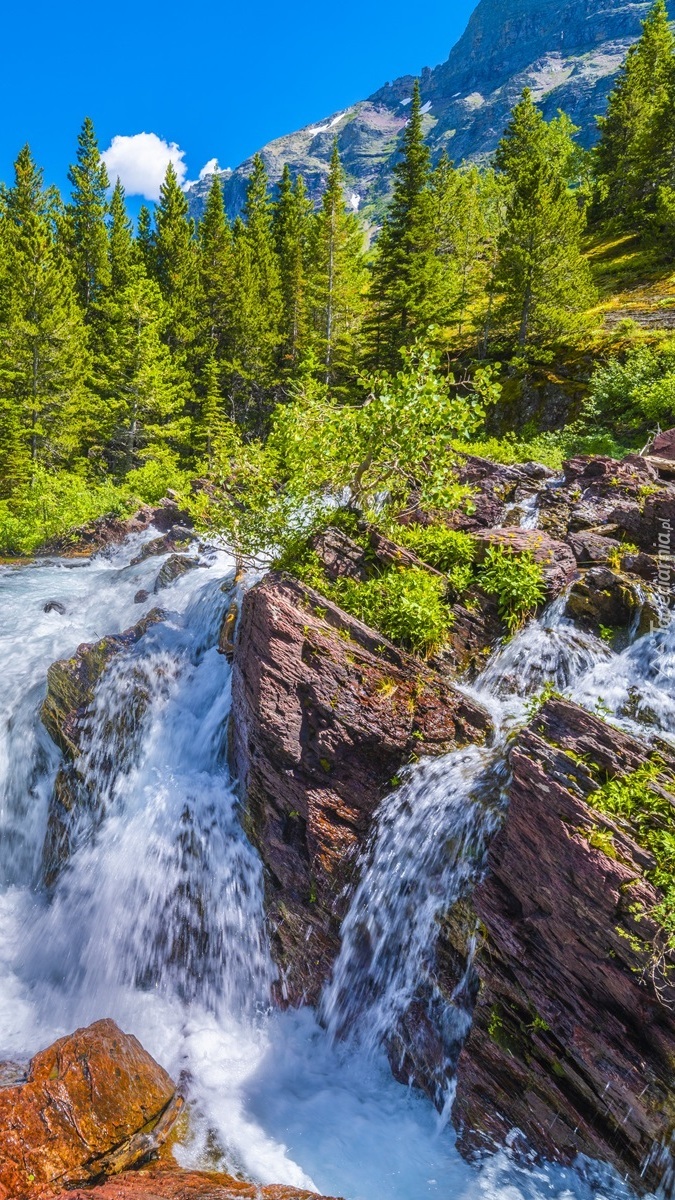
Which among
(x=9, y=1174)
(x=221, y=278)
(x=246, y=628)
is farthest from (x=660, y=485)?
(x=221, y=278)

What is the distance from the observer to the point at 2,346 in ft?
114

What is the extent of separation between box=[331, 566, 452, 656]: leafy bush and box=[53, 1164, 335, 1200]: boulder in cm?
621

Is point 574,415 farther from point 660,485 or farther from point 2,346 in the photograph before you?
point 2,346

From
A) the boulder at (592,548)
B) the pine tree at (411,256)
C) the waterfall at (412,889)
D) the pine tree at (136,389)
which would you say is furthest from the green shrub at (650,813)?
the pine tree at (136,389)

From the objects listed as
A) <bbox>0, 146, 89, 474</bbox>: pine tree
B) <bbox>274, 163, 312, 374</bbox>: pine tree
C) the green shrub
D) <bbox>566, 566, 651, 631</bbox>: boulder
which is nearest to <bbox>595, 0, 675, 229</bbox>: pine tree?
<bbox>274, 163, 312, 374</bbox>: pine tree

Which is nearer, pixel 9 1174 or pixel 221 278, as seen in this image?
pixel 9 1174

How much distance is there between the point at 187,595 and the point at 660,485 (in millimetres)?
10873

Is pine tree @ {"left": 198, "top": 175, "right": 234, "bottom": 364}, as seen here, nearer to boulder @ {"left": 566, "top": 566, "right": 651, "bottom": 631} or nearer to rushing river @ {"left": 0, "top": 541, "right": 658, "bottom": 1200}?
rushing river @ {"left": 0, "top": 541, "right": 658, "bottom": 1200}

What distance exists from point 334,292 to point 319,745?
40.5m

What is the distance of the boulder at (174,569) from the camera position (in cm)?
1659

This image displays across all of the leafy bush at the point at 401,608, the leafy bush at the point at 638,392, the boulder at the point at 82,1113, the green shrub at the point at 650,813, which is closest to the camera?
the boulder at the point at 82,1113

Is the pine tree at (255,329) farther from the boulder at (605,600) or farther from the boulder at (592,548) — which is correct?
the boulder at (605,600)

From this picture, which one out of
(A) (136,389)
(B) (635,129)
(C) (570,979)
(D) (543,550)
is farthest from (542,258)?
(B) (635,129)

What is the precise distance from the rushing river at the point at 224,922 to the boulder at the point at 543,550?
88 cm
